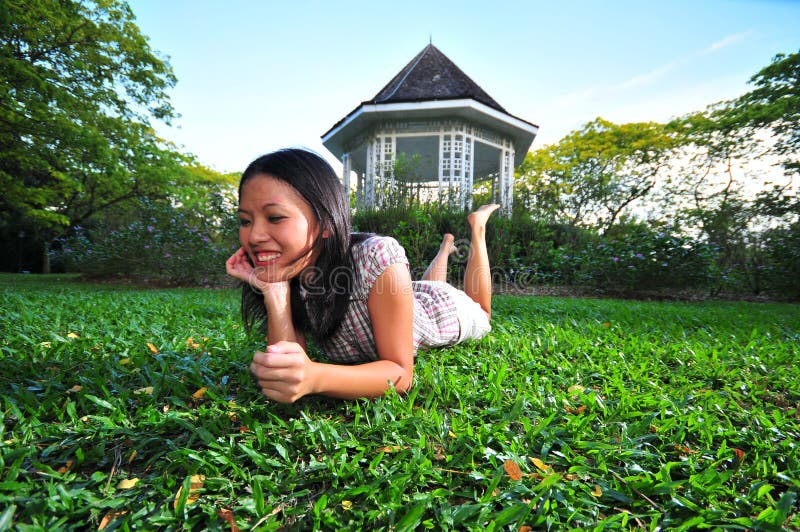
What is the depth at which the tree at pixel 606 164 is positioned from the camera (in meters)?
17.6

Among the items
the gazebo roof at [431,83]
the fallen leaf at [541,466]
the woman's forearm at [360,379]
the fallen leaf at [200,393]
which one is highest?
the gazebo roof at [431,83]

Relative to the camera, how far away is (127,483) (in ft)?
3.36

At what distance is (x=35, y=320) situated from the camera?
2.99 meters

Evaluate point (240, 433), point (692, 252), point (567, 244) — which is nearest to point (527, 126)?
point (567, 244)

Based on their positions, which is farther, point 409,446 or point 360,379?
point 360,379

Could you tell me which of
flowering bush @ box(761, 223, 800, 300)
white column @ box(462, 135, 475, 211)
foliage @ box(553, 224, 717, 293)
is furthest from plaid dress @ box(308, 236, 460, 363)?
white column @ box(462, 135, 475, 211)

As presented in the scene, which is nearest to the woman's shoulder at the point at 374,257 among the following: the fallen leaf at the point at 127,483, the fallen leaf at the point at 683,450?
the fallen leaf at the point at 127,483

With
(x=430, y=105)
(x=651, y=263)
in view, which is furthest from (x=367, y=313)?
(x=430, y=105)

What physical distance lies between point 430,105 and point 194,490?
1120 centimetres

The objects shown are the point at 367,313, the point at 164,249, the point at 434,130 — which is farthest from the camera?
the point at 434,130

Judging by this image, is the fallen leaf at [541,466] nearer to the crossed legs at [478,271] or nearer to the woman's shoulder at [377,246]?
the woman's shoulder at [377,246]

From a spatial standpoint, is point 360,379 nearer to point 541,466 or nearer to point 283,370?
point 283,370

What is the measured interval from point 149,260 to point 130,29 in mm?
5677

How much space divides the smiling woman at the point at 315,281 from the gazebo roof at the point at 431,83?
10403mm
